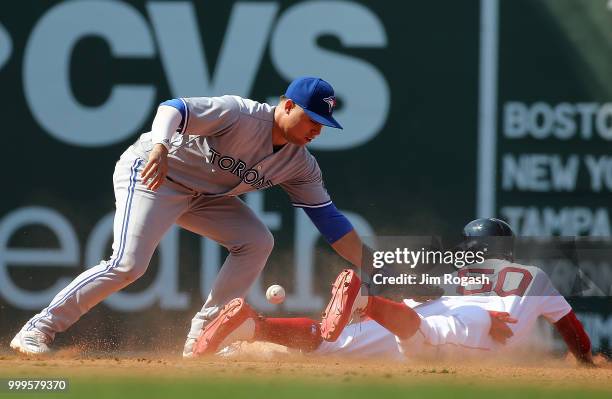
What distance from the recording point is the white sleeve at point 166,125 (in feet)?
15.2

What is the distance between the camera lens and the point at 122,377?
4.23 meters

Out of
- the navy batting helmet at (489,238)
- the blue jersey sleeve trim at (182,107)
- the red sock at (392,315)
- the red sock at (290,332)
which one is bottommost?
the red sock at (290,332)

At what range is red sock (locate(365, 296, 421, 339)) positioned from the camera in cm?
516

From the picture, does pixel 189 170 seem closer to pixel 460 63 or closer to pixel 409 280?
pixel 409 280

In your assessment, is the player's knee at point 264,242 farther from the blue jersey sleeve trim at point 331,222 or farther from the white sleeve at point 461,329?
the white sleeve at point 461,329

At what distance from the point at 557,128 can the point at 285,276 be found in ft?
6.34

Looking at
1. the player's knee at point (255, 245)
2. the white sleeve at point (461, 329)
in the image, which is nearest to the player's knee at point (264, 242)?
the player's knee at point (255, 245)

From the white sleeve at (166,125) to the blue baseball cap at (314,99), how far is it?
1.79ft

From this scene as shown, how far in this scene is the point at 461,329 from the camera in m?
5.40

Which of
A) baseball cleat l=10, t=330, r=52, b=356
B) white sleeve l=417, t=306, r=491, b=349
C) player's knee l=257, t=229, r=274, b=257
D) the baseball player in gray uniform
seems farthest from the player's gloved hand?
baseball cleat l=10, t=330, r=52, b=356

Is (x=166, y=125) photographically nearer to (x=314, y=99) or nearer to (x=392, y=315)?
(x=314, y=99)

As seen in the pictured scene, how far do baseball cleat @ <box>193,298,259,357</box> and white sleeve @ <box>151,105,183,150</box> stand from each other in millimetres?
843

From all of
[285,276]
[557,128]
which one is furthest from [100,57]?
[557,128]

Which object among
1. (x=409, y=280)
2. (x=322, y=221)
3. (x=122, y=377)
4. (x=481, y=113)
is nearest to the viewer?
(x=122, y=377)
